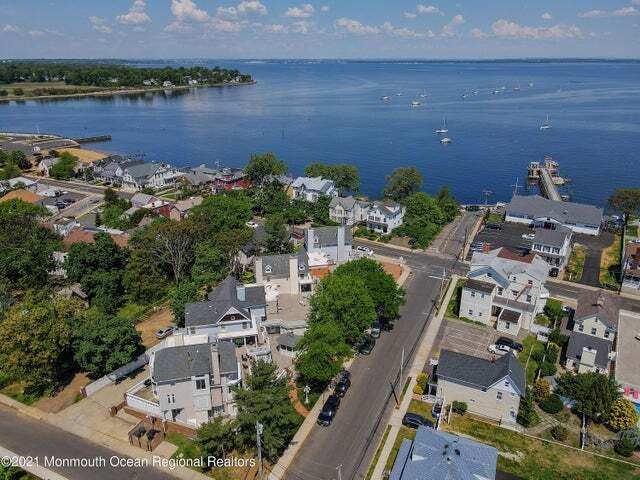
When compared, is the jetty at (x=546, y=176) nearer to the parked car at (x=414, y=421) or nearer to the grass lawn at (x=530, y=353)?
the grass lawn at (x=530, y=353)

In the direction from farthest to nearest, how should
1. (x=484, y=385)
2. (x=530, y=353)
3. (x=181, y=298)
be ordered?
(x=181, y=298)
(x=530, y=353)
(x=484, y=385)

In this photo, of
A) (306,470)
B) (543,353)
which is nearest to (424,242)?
(543,353)

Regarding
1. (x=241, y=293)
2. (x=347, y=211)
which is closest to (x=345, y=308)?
(x=241, y=293)

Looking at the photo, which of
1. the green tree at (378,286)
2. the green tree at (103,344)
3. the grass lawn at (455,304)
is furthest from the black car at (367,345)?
the green tree at (103,344)

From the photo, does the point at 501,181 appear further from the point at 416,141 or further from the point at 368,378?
the point at 368,378

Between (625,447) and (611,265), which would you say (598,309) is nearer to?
(625,447)
